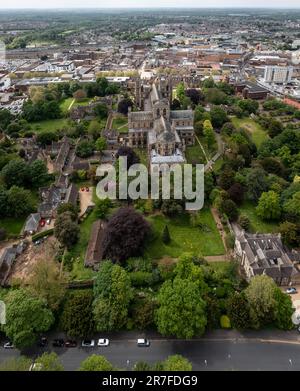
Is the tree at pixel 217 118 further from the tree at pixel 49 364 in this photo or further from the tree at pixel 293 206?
the tree at pixel 49 364

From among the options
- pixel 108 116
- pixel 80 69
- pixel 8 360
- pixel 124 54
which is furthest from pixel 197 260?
pixel 124 54

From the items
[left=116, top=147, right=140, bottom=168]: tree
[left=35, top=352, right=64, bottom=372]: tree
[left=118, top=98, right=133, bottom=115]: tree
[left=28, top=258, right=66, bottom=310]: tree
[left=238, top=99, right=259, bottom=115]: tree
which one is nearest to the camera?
[left=35, top=352, right=64, bottom=372]: tree

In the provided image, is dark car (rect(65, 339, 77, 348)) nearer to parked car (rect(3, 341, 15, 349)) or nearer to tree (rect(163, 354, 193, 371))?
parked car (rect(3, 341, 15, 349))

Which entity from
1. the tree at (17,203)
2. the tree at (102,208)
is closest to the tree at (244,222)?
the tree at (102,208)

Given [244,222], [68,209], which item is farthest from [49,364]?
[244,222]

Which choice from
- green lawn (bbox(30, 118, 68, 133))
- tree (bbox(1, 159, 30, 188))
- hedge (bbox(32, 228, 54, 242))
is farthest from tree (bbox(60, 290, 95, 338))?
green lawn (bbox(30, 118, 68, 133))
